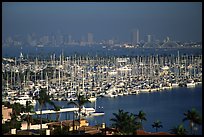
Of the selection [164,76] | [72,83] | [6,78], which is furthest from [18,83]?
[164,76]

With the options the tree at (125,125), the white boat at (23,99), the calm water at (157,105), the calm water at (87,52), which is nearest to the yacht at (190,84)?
the calm water at (157,105)

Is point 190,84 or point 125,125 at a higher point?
point 190,84

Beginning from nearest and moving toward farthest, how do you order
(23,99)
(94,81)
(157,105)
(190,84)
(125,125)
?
(125,125) → (23,99) → (157,105) → (190,84) → (94,81)

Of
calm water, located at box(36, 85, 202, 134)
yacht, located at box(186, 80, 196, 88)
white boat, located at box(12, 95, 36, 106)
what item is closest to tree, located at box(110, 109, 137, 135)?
calm water, located at box(36, 85, 202, 134)

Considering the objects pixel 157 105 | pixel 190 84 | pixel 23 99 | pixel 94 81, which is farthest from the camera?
pixel 94 81

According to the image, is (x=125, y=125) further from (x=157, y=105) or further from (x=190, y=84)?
(x=190, y=84)

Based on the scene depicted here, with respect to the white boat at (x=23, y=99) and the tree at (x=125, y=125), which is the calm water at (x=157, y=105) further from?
the tree at (x=125, y=125)

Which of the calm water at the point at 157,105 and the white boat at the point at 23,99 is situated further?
the white boat at the point at 23,99

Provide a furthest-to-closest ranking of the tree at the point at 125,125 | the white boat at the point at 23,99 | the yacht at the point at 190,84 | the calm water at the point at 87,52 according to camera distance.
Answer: the calm water at the point at 87,52 → the yacht at the point at 190,84 → the white boat at the point at 23,99 → the tree at the point at 125,125

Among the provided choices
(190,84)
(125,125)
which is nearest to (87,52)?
(190,84)

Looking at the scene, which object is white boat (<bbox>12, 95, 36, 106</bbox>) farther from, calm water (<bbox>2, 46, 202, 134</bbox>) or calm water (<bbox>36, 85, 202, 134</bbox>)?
calm water (<bbox>36, 85, 202, 134</bbox>)
